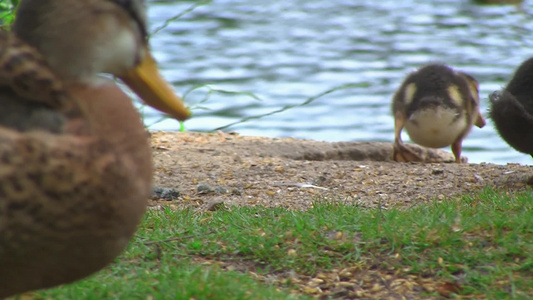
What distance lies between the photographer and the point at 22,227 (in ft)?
8.67

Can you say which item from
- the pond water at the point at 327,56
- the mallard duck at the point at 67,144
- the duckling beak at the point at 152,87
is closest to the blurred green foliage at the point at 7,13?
the pond water at the point at 327,56

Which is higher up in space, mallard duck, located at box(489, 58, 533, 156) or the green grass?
mallard duck, located at box(489, 58, 533, 156)

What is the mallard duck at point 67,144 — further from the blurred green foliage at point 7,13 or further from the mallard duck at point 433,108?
the mallard duck at point 433,108

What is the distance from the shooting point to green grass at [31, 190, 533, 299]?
3.61 metres

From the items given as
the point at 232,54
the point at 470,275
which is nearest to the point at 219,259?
the point at 470,275

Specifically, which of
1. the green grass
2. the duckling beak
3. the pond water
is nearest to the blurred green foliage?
the green grass

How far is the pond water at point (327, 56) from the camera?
1052cm

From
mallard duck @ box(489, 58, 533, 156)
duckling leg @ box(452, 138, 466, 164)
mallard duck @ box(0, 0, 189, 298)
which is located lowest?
duckling leg @ box(452, 138, 466, 164)

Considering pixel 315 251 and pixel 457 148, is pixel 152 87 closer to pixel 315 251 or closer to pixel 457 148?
pixel 315 251

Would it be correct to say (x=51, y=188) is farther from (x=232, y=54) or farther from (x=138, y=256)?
(x=232, y=54)

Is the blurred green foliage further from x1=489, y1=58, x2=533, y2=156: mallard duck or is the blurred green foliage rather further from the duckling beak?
x1=489, y1=58, x2=533, y2=156: mallard duck

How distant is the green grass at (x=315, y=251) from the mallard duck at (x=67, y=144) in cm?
75

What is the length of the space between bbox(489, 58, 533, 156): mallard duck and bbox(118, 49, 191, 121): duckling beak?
326 centimetres

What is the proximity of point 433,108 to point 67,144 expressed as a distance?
5.32 m
